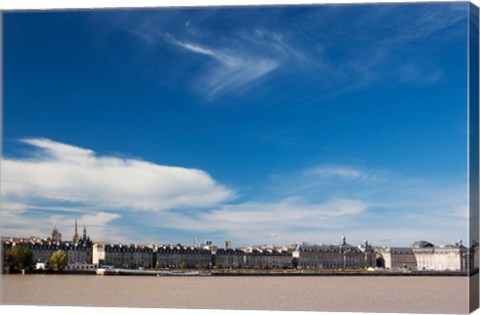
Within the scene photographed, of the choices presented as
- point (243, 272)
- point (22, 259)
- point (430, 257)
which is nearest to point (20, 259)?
point (22, 259)

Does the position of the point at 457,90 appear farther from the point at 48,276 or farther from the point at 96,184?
the point at 48,276

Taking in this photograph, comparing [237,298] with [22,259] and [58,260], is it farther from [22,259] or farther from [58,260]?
[58,260]

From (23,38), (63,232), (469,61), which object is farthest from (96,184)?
(469,61)

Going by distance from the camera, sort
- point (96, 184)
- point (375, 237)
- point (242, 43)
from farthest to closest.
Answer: point (375, 237)
point (96, 184)
point (242, 43)

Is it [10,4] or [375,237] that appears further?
[375,237]

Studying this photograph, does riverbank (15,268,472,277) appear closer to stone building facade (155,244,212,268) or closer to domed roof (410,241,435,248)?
stone building facade (155,244,212,268)

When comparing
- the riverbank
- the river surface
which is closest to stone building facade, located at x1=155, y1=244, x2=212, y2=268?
the riverbank
